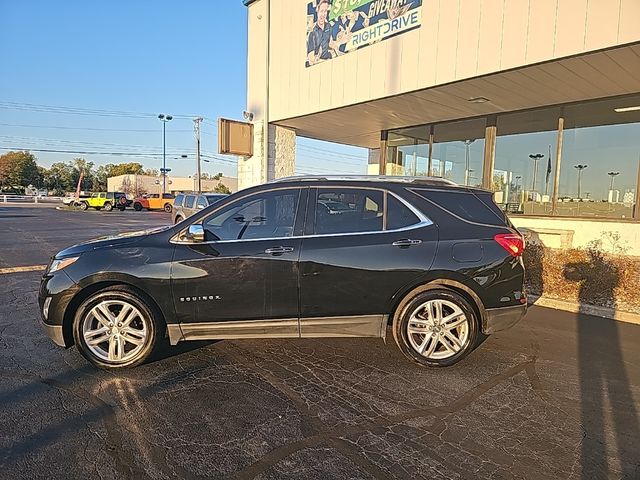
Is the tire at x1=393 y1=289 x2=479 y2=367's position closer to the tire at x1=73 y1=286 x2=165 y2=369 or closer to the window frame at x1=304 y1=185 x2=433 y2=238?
the window frame at x1=304 y1=185 x2=433 y2=238

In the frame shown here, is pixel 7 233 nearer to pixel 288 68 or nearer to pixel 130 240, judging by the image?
pixel 288 68

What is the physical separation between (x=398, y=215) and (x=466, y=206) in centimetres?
73

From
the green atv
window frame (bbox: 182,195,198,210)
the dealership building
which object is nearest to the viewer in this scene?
the dealership building

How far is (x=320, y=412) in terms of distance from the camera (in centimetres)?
326

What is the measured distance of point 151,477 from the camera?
8.20 feet

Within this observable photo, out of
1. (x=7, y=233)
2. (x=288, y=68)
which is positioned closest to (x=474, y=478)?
(x=288, y=68)

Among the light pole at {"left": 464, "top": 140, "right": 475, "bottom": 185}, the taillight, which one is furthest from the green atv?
the taillight

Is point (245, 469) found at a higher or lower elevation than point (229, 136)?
lower

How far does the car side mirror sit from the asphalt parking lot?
121 cm

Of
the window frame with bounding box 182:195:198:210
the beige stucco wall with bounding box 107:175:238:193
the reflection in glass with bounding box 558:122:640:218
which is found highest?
the beige stucco wall with bounding box 107:175:238:193

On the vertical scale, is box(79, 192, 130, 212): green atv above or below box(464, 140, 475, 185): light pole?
below

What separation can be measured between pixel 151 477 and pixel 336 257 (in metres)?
2.28

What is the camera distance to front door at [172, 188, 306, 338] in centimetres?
402

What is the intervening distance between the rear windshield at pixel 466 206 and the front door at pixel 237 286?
56.9 inches
